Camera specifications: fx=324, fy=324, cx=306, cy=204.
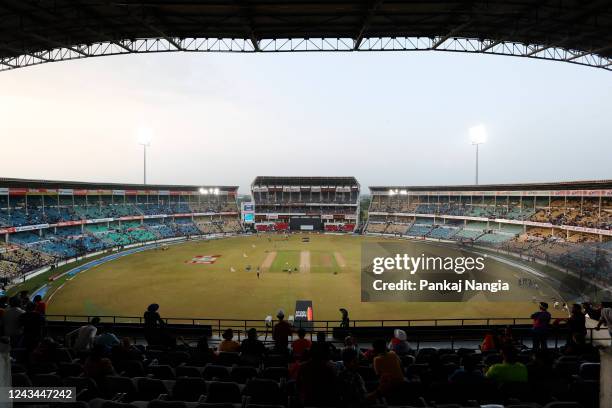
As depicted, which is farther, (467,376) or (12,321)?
(12,321)

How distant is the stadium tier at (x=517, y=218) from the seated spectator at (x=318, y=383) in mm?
34069

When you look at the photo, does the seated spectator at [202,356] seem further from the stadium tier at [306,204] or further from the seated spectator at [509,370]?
the stadium tier at [306,204]

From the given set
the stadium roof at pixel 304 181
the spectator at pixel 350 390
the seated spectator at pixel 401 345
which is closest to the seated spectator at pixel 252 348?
the seated spectator at pixel 401 345

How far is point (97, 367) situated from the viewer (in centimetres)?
591

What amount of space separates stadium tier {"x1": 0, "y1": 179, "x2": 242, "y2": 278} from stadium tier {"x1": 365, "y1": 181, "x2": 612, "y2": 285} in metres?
43.3

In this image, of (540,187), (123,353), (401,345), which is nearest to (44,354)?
(123,353)

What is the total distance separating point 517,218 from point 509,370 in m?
58.5

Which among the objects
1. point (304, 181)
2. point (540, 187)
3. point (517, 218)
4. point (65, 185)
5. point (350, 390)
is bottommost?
point (517, 218)

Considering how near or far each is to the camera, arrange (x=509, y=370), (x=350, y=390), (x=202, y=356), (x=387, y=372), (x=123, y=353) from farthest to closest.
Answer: (x=202, y=356)
(x=123, y=353)
(x=509, y=370)
(x=387, y=372)
(x=350, y=390)

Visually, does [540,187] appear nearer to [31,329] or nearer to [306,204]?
[306,204]

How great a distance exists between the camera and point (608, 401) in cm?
413

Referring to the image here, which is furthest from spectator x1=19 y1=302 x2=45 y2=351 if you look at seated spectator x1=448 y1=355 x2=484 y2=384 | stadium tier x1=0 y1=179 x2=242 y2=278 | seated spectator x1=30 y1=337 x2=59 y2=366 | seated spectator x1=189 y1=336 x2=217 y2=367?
stadium tier x1=0 y1=179 x2=242 y2=278

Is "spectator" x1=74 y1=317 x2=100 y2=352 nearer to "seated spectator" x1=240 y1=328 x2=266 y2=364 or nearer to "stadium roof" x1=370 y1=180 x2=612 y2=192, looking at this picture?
"seated spectator" x1=240 y1=328 x2=266 y2=364

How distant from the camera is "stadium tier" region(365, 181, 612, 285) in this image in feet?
121
